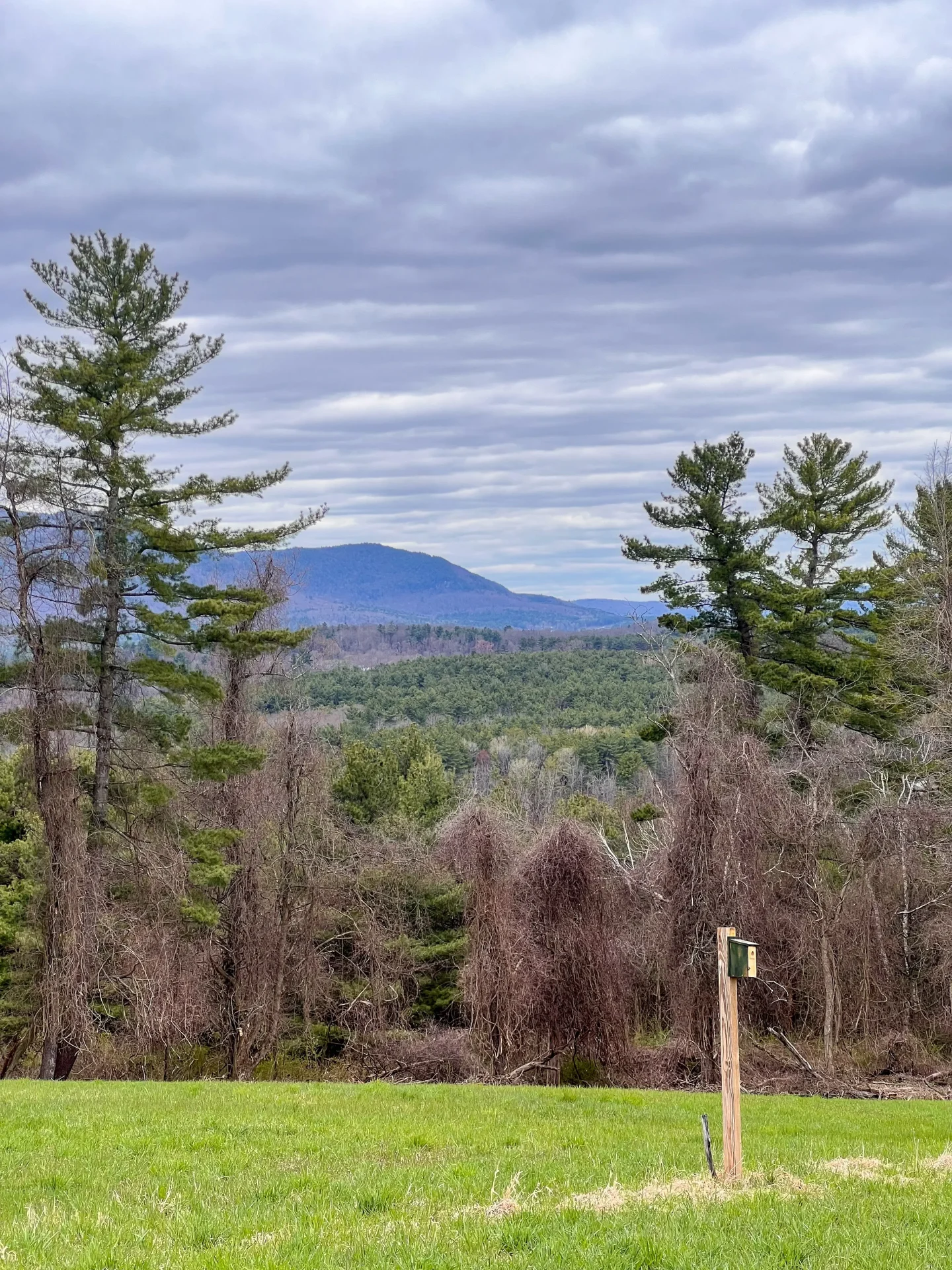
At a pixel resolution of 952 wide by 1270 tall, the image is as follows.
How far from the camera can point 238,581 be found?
1153 inches

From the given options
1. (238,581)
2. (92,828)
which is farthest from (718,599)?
(92,828)

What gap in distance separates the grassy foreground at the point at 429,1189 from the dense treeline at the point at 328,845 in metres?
8.94

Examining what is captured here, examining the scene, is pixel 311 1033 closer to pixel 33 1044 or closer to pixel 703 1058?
pixel 33 1044

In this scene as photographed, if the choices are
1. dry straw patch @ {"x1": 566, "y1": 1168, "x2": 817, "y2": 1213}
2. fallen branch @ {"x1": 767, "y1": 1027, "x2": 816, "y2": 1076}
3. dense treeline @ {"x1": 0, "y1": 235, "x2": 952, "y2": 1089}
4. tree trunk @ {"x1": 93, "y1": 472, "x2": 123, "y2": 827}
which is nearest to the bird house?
dry straw patch @ {"x1": 566, "y1": 1168, "x2": 817, "y2": 1213}

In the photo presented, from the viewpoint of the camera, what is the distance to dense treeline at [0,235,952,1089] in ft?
70.4

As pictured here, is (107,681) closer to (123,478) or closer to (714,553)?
(123,478)

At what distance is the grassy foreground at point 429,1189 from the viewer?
218 inches

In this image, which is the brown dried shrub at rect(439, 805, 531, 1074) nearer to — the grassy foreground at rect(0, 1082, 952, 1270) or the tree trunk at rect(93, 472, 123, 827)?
the tree trunk at rect(93, 472, 123, 827)

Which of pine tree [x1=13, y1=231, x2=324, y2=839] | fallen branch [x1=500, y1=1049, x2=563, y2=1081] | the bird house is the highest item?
pine tree [x1=13, y1=231, x2=324, y2=839]

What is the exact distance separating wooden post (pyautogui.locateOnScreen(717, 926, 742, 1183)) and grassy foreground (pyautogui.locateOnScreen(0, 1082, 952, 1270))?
0.25m

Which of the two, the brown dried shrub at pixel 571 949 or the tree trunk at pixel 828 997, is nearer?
the brown dried shrub at pixel 571 949

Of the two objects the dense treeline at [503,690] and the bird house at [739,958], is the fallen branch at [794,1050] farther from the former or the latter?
the dense treeline at [503,690]

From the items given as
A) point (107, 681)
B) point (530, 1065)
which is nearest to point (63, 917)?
point (107, 681)

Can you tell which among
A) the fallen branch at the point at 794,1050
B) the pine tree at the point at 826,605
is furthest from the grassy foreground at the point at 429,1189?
the pine tree at the point at 826,605
